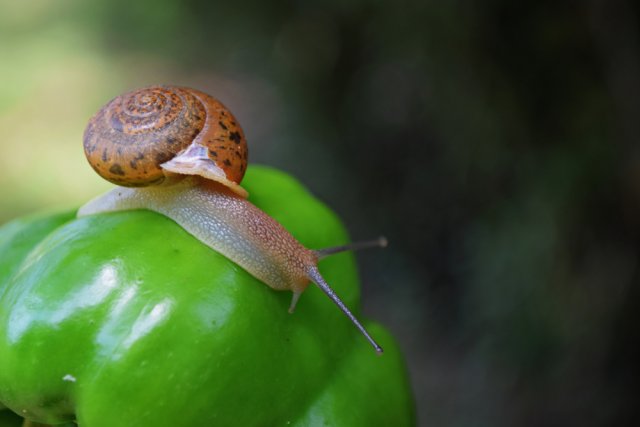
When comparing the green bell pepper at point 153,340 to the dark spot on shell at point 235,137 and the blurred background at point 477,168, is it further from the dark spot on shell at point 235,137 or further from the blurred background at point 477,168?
the blurred background at point 477,168

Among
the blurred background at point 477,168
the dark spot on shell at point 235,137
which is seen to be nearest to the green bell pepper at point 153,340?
the dark spot on shell at point 235,137

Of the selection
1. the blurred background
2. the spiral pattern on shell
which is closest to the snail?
the spiral pattern on shell

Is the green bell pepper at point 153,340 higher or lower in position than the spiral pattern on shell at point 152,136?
lower

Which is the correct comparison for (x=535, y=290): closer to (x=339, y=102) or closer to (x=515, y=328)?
(x=515, y=328)

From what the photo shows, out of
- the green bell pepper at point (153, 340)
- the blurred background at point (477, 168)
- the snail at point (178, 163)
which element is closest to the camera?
the green bell pepper at point (153, 340)

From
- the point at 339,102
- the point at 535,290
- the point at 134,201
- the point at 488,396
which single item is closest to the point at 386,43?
the point at 339,102

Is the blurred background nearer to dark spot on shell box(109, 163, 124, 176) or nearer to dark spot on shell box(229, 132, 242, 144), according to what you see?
dark spot on shell box(229, 132, 242, 144)

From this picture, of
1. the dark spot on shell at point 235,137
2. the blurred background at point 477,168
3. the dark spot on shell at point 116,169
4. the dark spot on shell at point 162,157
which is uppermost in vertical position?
the dark spot on shell at point 235,137
